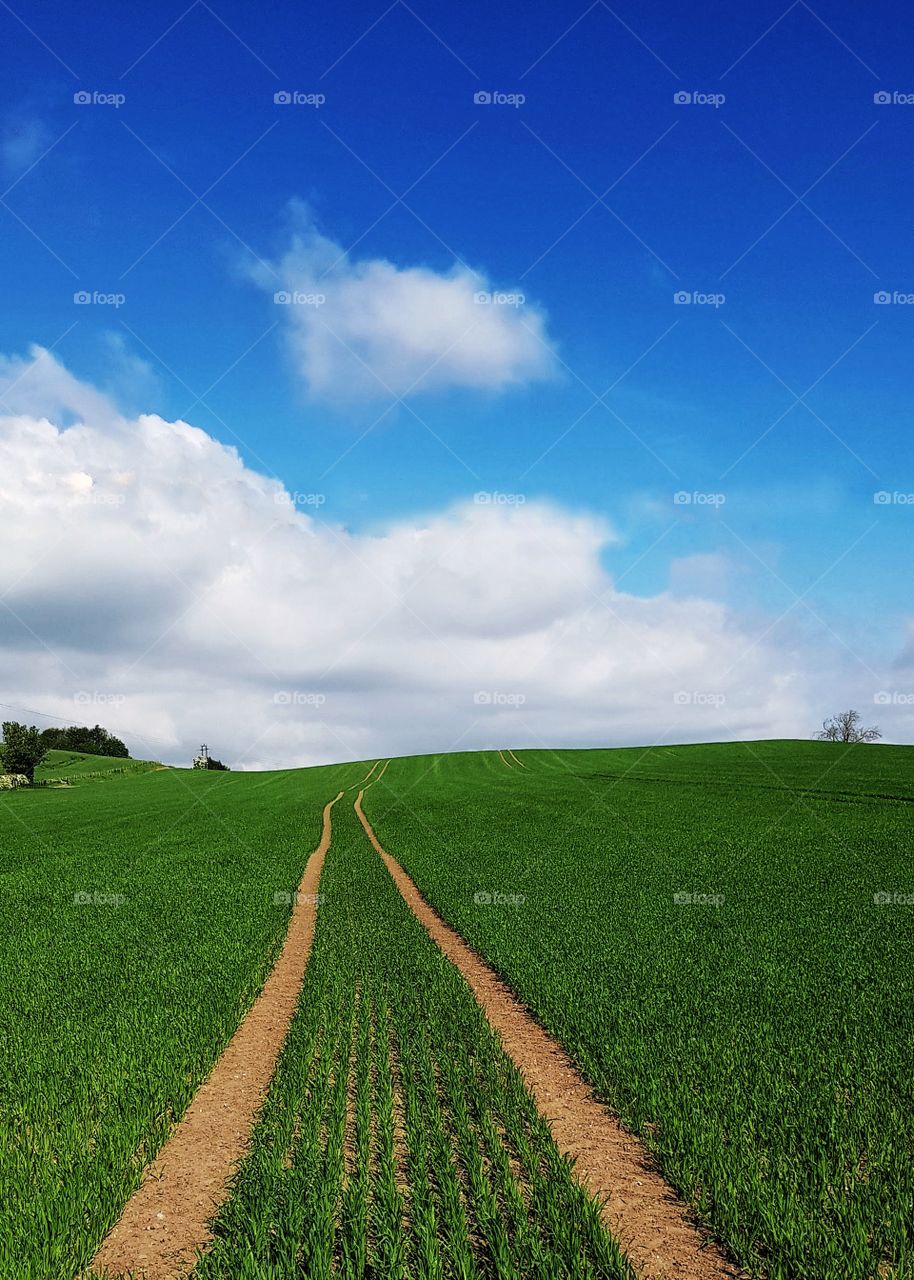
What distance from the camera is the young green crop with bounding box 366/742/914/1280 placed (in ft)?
22.0

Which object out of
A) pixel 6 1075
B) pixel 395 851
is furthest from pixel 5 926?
pixel 395 851

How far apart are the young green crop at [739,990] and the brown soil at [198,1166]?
4771 millimetres

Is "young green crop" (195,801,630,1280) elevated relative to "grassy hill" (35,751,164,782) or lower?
elevated

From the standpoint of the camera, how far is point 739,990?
41.9 feet

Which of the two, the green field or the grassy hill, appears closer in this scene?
the green field

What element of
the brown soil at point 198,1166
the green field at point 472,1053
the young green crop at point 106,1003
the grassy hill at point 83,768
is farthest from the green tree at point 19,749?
the brown soil at point 198,1166

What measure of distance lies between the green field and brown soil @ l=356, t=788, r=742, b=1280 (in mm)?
271

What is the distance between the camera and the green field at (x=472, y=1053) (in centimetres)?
635

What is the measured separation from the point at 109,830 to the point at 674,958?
41.9 m

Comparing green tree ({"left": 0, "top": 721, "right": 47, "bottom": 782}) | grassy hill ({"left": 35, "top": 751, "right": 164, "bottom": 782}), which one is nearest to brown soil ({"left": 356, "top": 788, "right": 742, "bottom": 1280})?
green tree ({"left": 0, "top": 721, "right": 47, "bottom": 782})

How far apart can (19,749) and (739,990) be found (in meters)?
112

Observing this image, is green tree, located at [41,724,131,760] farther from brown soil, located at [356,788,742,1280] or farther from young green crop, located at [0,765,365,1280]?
brown soil, located at [356,788,742,1280]

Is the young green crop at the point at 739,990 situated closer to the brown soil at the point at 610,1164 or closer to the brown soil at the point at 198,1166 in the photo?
the brown soil at the point at 610,1164

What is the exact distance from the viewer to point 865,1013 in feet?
38.3
